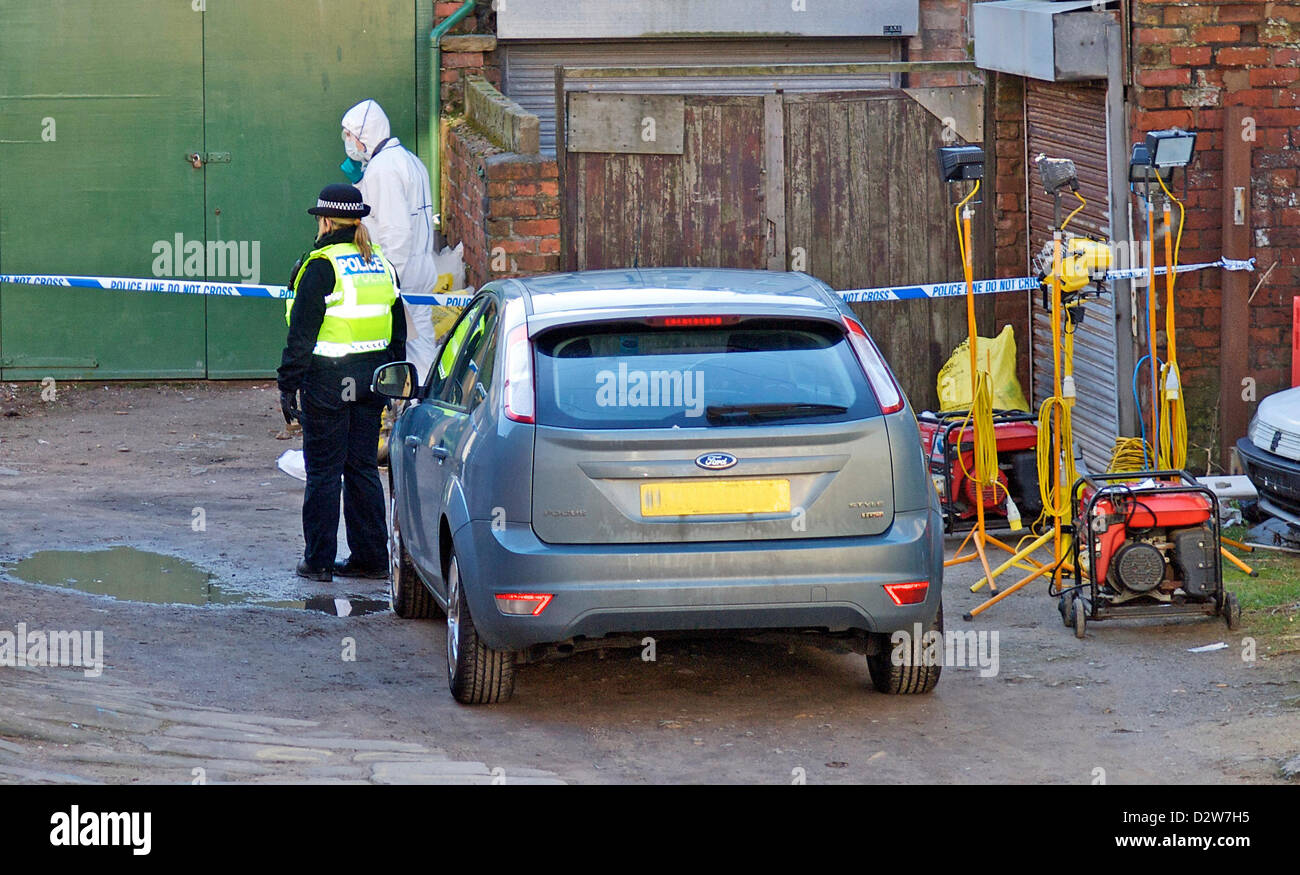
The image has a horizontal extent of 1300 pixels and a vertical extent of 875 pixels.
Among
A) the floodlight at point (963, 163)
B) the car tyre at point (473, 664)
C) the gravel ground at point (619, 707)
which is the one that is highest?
the floodlight at point (963, 163)

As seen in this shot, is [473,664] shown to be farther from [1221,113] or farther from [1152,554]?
[1221,113]

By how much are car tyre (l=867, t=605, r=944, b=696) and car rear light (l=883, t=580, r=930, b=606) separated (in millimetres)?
404

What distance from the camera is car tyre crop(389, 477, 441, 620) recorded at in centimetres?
806

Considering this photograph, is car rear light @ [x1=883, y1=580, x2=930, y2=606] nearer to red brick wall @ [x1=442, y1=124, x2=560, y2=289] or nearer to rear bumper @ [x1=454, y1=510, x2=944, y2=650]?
rear bumper @ [x1=454, y1=510, x2=944, y2=650]

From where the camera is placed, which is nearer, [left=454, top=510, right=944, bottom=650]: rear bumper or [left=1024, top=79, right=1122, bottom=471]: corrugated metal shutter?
[left=454, top=510, right=944, bottom=650]: rear bumper

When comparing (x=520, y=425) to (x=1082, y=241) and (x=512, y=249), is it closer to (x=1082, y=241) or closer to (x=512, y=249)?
(x=1082, y=241)

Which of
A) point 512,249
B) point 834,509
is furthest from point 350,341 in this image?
point 834,509

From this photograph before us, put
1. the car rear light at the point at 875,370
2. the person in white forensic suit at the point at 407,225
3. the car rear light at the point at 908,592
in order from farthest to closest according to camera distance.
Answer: the person in white forensic suit at the point at 407,225, the car rear light at the point at 875,370, the car rear light at the point at 908,592

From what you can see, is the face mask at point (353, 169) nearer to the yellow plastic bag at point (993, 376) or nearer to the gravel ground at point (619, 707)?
the gravel ground at point (619, 707)

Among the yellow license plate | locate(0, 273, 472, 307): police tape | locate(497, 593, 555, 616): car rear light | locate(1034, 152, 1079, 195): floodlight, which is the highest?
locate(1034, 152, 1079, 195): floodlight

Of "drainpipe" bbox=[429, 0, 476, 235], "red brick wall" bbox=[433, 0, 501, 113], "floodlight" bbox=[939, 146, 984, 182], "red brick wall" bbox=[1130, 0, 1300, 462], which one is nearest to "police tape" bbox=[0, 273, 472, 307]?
"drainpipe" bbox=[429, 0, 476, 235]

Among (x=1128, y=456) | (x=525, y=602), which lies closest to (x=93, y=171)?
(x=1128, y=456)

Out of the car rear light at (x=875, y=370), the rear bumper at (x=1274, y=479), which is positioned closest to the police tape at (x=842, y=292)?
the rear bumper at (x=1274, y=479)

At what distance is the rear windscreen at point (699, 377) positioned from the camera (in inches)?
240
